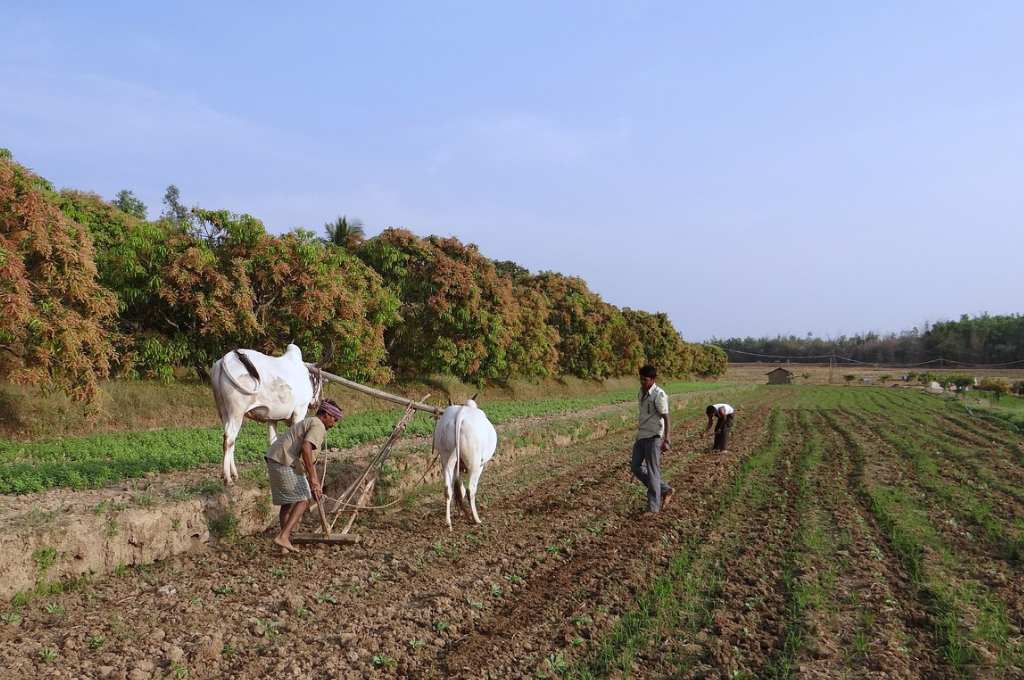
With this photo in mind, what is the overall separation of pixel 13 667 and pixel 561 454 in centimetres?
1146

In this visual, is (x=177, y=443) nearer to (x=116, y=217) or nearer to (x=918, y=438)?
(x=116, y=217)

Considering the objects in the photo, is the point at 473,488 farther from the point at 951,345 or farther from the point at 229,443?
the point at 951,345

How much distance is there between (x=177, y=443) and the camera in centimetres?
1163

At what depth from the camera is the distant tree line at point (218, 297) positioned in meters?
11.4

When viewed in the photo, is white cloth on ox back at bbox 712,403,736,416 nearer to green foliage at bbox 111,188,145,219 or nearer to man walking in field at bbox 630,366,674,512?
man walking in field at bbox 630,366,674,512

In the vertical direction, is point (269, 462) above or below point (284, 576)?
above

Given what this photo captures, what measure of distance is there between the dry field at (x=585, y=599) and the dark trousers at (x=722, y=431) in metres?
4.97

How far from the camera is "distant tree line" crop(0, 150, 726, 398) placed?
11.4m

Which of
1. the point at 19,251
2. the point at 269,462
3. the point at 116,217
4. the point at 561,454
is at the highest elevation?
the point at 116,217

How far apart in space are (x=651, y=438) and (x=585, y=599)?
3.50 meters

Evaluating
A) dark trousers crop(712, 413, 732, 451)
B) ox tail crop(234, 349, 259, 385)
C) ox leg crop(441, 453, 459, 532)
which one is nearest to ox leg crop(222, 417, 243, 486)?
ox tail crop(234, 349, 259, 385)

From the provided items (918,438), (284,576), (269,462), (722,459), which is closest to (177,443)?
(269,462)

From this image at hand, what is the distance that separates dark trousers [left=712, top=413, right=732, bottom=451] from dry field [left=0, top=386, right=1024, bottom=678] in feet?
16.3

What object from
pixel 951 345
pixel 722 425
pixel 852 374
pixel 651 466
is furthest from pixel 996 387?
pixel 951 345
